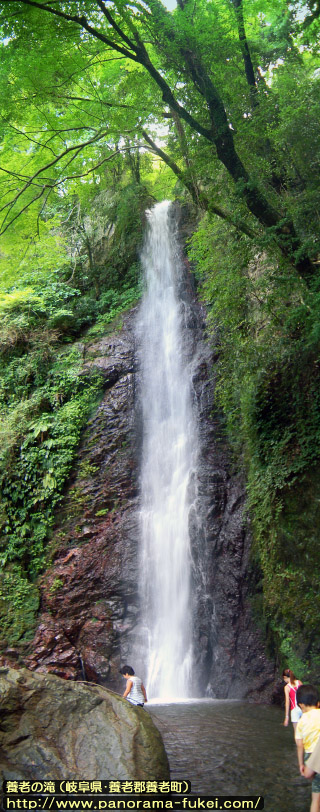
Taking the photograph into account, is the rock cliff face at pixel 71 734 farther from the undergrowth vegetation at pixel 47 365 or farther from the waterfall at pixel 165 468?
the undergrowth vegetation at pixel 47 365

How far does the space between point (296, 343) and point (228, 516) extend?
3.72 meters

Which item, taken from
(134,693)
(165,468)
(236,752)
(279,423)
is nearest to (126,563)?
(165,468)

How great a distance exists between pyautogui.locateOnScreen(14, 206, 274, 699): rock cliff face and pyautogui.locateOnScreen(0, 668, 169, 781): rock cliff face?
4372mm

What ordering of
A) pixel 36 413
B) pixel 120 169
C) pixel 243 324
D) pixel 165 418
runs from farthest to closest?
1. pixel 120 169
2. pixel 36 413
3. pixel 165 418
4. pixel 243 324

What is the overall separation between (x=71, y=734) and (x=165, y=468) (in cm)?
784

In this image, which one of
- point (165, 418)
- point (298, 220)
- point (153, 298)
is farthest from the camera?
point (153, 298)

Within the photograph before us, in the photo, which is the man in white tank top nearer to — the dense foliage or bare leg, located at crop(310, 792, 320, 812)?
the dense foliage

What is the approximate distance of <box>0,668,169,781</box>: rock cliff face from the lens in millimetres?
3768

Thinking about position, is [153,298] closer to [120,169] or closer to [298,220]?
[120,169]

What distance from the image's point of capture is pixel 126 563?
10.8 meters

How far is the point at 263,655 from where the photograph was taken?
816 centimetres

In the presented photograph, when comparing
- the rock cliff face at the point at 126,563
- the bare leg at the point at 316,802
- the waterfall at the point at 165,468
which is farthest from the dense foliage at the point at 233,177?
the bare leg at the point at 316,802

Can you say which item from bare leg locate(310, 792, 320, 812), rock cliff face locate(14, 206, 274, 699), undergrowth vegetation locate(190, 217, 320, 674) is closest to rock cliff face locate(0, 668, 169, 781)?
bare leg locate(310, 792, 320, 812)

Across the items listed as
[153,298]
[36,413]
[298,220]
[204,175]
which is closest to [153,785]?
[298,220]
